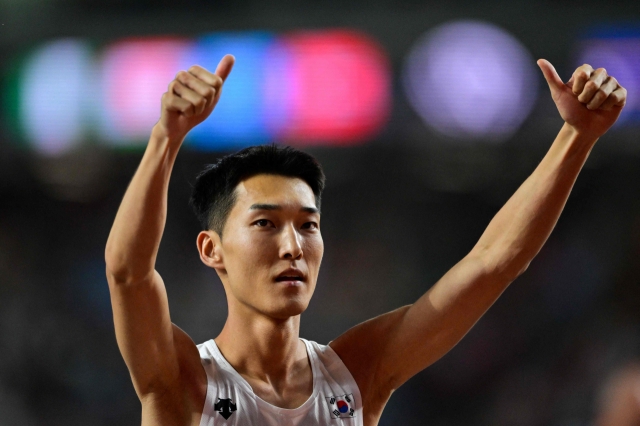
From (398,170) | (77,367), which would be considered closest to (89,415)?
(77,367)

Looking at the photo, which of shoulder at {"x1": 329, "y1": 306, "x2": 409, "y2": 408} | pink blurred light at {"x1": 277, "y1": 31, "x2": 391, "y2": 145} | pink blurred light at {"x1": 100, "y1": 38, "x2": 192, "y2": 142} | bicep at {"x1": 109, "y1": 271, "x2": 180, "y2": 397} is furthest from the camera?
pink blurred light at {"x1": 100, "y1": 38, "x2": 192, "y2": 142}

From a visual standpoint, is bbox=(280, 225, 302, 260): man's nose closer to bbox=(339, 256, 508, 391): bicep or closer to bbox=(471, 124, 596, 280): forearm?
bbox=(339, 256, 508, 391): bicep

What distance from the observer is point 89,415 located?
20.8 ft

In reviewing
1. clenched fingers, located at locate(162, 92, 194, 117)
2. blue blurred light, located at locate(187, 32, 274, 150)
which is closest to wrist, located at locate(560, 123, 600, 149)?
clenched fingers, located at locate(162, 92, 194, 117)

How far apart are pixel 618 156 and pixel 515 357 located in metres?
2.08

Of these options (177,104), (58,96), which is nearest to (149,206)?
(177,104)

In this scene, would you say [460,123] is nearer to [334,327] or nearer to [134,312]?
[334,327]

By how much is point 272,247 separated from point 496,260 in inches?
32.5

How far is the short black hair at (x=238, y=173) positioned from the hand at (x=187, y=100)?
2.08 ft

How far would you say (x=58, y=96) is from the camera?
6758 mm

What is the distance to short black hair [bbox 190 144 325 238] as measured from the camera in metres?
2.81

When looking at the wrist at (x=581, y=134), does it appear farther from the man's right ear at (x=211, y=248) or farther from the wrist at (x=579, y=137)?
the man's right ear at (x=211, y=248)

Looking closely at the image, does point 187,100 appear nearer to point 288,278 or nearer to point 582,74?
point 288,278

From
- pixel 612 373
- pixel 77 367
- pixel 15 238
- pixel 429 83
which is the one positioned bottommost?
pixel 612 373
